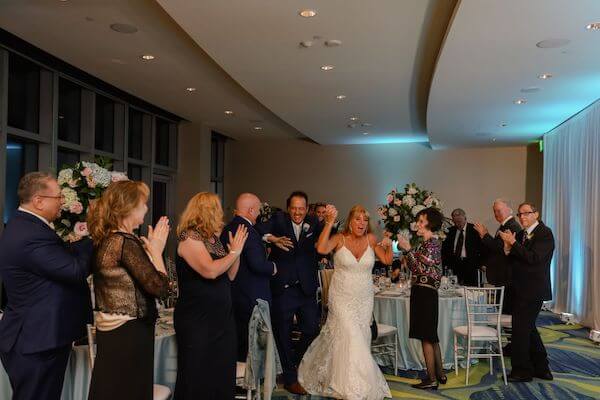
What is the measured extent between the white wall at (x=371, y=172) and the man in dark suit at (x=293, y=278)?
8679mm

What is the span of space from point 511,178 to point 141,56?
939cm

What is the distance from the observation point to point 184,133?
11.6 metres

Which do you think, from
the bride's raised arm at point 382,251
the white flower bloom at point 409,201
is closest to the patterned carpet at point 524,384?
the bride's raised arm at point 382,251

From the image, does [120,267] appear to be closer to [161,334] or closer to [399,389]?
[161,334]

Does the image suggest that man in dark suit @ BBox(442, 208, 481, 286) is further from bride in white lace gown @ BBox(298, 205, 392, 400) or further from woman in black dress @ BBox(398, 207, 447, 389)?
bride in white lace gown @ BBox(298, 205, 392, 400)

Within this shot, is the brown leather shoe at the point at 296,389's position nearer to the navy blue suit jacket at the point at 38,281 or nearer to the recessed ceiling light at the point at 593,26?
the navy blue suit jacket at the point at 38,281

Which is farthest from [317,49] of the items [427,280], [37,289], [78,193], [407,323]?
[37,289]

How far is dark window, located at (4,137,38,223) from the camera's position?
22.9 ft

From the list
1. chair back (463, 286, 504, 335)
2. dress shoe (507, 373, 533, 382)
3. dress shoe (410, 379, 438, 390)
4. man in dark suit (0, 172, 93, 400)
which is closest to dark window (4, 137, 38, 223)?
man in dark suit (0, 172, 93, 400)

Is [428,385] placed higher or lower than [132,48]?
lower

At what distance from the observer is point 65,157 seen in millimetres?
8281

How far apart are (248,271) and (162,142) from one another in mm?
7473

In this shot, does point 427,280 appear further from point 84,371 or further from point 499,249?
point 84,371

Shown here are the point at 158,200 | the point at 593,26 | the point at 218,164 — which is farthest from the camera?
the point at 218,164
